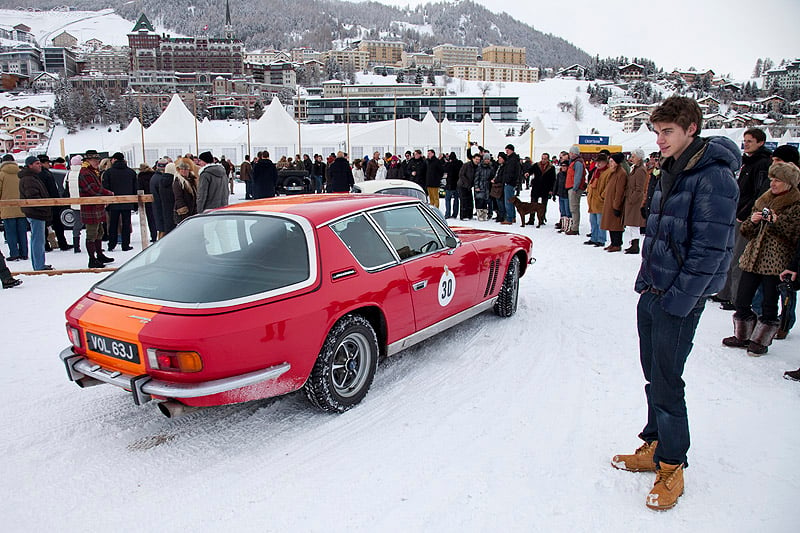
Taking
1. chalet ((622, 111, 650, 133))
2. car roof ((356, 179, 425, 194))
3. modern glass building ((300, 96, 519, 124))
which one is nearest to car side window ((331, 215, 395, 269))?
car roof ((356, 179, 425, 194))

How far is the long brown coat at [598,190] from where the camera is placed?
33.7ft

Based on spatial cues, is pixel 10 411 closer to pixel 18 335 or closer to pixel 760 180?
pixel 18 335

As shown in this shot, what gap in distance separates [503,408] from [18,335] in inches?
196

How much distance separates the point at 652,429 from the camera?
3119mm

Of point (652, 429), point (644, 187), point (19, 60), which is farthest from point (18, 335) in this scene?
point (19, 60)

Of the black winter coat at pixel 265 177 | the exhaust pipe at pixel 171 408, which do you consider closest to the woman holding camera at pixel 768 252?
the exhaust pipe at pixel 171 408

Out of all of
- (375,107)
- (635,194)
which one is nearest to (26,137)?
(375,107)

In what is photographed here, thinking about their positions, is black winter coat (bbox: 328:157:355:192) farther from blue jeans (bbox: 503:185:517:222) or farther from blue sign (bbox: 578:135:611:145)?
blue sign (bbox: 578:135:611:145)

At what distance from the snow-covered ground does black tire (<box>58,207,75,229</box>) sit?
6.70m

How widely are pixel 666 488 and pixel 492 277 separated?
2982mm

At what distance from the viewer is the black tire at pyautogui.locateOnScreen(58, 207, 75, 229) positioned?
10.8m

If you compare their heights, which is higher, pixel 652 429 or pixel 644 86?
pixel 644 86

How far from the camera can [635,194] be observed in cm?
952

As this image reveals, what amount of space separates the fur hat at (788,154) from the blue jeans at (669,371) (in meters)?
3.15
